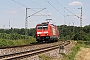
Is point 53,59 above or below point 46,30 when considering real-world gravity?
below

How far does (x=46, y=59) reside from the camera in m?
17.2

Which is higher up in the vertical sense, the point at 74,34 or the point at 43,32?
the point at 43,32

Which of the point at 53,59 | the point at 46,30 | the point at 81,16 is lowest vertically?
the point at 53,59

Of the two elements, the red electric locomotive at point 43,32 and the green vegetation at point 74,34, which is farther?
the green vegetation at point 74,34

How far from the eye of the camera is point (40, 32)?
40.8m

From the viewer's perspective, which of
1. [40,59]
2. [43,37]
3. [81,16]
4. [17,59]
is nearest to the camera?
[17,59]

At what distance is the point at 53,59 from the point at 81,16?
37815 mm

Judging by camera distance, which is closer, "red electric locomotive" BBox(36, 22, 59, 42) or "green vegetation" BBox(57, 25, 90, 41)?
"red electric locomotive" BBox(36, 22, 59, 42)

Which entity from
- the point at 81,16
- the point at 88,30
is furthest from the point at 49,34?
the point at 88,30

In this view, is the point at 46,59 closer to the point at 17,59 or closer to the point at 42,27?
the point at 17,59

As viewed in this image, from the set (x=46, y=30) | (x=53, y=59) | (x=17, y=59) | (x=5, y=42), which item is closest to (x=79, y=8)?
(x=46, y=30)

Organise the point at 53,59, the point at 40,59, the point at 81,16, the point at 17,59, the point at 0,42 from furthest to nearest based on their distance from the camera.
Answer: the point at 81,16
the point at 0,42
the point at 53,59
the point at 40,59
the point at 17,59

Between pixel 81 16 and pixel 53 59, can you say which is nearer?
pixel 53 59

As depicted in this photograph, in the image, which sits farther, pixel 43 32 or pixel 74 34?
pixel 74 34
